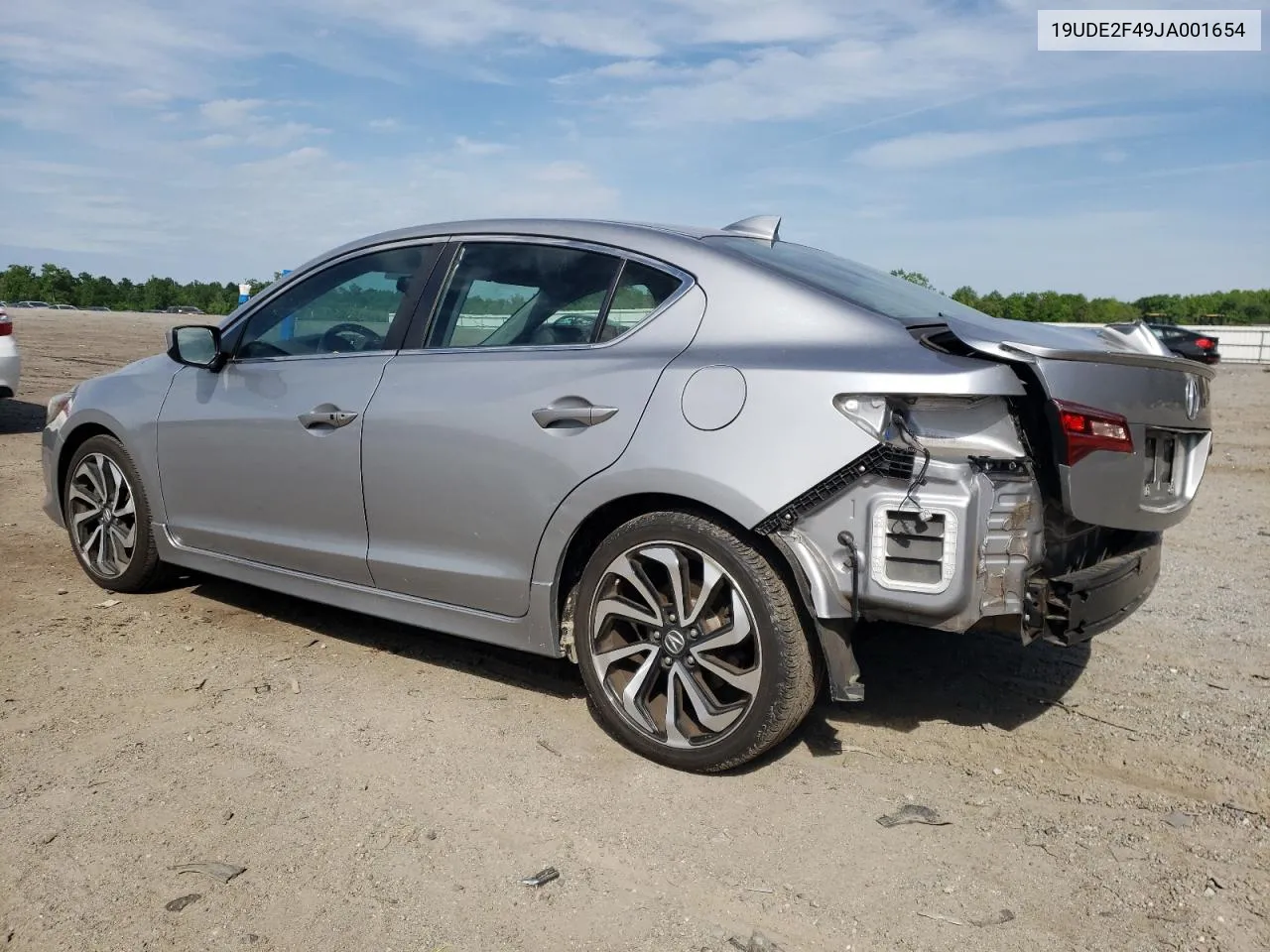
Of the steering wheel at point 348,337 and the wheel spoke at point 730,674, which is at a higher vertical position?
the steering wheel at point 348,337

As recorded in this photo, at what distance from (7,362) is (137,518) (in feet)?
19.1

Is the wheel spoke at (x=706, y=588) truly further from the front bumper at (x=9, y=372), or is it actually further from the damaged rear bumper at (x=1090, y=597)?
the front bumper at (x=9, y=372)

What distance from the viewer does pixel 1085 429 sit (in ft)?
9.47

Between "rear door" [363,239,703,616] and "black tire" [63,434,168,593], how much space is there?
1.58 metres

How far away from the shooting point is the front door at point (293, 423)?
4.05 m

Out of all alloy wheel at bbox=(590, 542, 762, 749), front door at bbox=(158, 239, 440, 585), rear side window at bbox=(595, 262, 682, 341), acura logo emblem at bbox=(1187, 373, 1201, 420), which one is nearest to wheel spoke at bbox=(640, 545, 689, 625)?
alloy wheel at bbox=(590, 542, 762, 749)

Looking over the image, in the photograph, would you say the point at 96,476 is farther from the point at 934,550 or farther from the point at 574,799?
the point at 934,550

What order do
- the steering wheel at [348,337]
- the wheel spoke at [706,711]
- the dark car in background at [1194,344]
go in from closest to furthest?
the wheel spoke at [706,711] < the steering wheel at [348,337] < the dark car in background at [1194,344]

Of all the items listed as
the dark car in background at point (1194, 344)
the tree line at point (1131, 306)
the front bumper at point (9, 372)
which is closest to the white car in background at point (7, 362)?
the front bumper at point (9, 372)

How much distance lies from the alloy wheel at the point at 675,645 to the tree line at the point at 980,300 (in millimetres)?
1183

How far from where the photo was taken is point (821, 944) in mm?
2469

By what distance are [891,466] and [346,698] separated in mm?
2194

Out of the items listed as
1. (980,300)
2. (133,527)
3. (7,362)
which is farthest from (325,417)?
(980,300)

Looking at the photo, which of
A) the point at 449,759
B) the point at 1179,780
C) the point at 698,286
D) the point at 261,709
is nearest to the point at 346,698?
the point at 261,709
